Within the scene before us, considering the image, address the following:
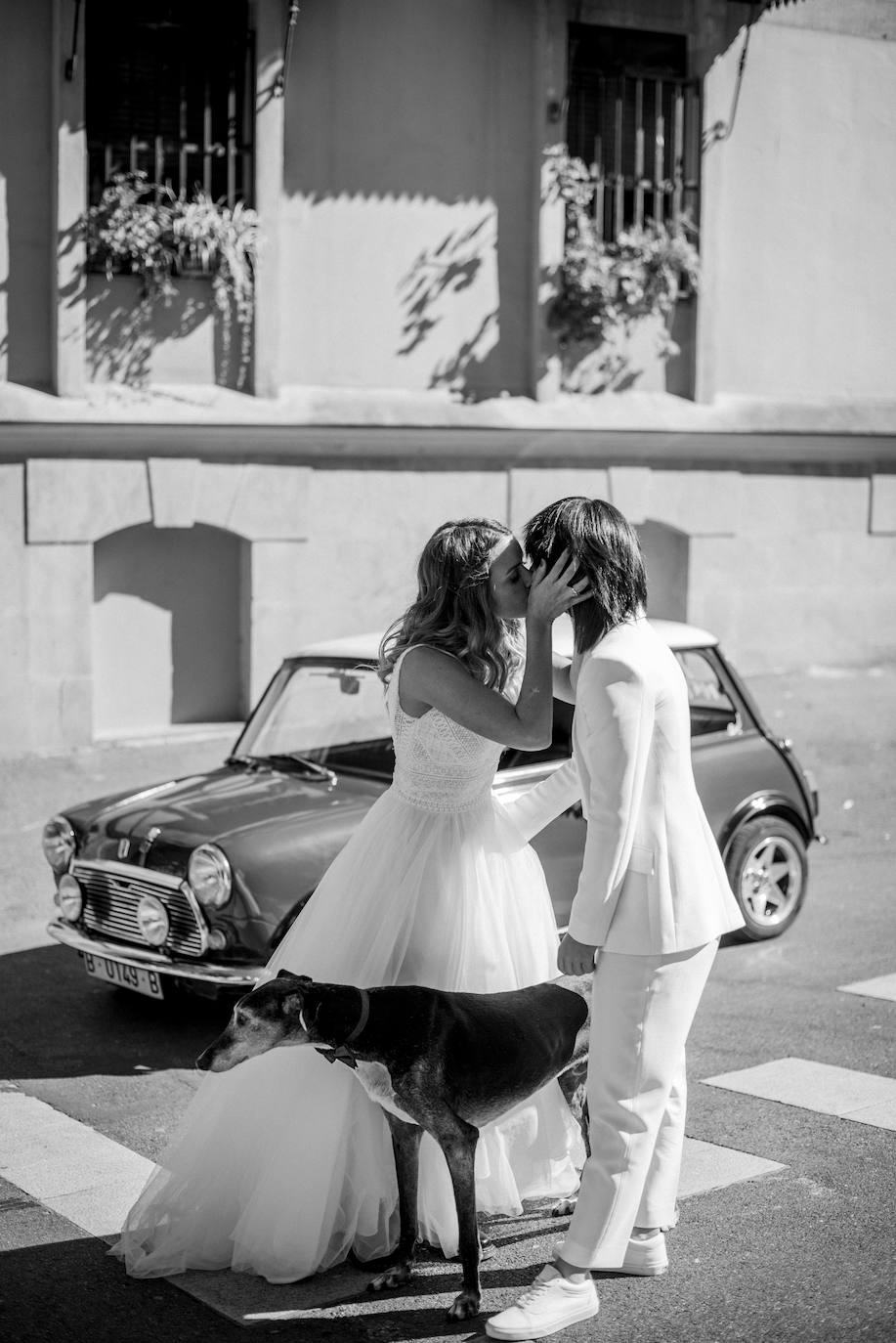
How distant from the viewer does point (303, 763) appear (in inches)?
291

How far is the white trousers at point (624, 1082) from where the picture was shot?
400 centimetres

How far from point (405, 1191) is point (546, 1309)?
534 millimetres

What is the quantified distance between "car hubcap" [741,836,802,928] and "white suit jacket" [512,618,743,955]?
4.22 metres

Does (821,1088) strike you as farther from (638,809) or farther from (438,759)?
(638,809)

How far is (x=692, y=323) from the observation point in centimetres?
1521

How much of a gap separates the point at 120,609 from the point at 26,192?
11.3 ft

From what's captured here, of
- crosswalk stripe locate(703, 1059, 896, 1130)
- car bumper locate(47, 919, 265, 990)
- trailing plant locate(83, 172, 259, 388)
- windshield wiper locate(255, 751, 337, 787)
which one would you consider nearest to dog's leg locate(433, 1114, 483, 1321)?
crosswalk stripe locate(703, 1059, 896, 1130)

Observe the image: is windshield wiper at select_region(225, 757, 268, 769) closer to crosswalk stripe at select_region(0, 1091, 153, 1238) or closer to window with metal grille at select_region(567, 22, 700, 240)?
crosswalk stripe at select_region(0, 1091, 153, 1238)

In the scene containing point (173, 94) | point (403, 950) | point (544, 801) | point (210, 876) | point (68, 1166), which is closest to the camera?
point (403, 950)

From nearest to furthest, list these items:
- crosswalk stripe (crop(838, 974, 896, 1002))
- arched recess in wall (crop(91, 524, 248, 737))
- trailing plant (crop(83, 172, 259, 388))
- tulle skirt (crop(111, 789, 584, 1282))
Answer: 1. tulle skirt (crop(111, 789, 584, 1282))
2. crosswalk stripe (crop(838, 974, 896, 1002))
3. trailing plant (crop(83, 172, 259, 388))
4. arched recess in wall (crop(91, 524, 248, 737))

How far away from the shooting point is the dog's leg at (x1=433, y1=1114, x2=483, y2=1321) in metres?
4.06

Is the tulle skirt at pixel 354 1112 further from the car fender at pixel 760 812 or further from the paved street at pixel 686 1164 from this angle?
the car fender at pixel 760 812

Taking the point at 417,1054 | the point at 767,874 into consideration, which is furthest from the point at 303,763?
the point at 417,1054

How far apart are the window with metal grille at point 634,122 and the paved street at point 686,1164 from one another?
7.80 m
